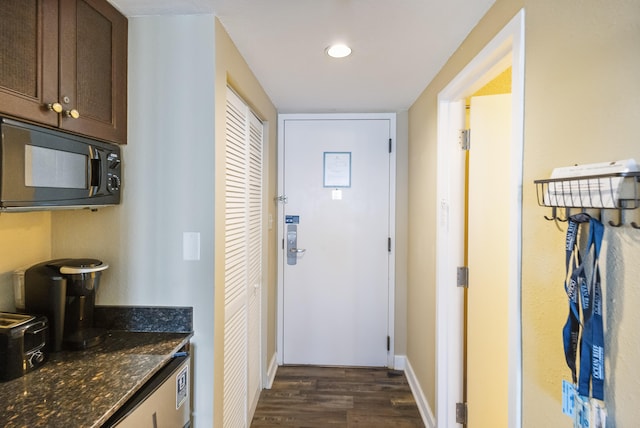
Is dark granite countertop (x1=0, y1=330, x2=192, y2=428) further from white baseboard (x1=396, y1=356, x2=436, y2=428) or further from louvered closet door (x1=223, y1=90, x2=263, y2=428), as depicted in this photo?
white baseboard (x1=396, y1=356, x2=436, y2=428)

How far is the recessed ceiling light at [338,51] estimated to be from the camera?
1650 millimetres

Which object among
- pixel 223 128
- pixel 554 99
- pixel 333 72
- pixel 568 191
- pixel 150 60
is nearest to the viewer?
pixel 568 191

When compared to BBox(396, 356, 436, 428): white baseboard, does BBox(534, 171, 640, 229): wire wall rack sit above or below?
above

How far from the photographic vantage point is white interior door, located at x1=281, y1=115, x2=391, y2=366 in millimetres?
2867

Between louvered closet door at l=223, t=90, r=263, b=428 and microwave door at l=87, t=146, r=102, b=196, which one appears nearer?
microwave door at l=87, t=146, r=102, b=196

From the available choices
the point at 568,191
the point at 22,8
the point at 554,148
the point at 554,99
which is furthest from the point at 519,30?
the point at 22,8

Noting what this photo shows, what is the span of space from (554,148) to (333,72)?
4.52 feet

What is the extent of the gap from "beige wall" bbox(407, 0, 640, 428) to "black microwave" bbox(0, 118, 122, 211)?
1.56 metres

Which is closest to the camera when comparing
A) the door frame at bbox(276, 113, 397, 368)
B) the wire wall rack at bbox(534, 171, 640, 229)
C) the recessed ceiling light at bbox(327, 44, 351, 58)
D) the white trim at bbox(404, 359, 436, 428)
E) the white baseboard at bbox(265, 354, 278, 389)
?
the wire wall rack at bbox(534, 171, 640, 229)

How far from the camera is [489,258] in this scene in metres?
1.74

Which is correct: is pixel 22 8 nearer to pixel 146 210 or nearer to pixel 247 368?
pixel 146 210

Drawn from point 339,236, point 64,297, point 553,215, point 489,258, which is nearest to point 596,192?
point 553,215

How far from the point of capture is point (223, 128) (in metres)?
1.53

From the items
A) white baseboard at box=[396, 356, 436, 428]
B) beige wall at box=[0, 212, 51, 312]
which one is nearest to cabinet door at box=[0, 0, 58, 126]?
beige wall at box=[0, 212, 51, 312]
